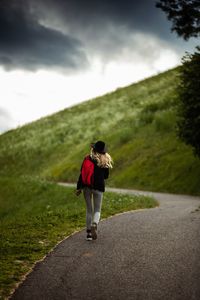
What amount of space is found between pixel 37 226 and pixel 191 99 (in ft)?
41.9

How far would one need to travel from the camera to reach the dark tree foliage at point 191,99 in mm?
24348

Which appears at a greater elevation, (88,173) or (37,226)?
(88,173)

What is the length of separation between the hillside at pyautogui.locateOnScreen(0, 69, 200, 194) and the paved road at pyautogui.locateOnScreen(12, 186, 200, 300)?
52.8 feet

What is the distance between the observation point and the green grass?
9211mm

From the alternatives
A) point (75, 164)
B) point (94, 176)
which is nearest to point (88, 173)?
point (94, 176)

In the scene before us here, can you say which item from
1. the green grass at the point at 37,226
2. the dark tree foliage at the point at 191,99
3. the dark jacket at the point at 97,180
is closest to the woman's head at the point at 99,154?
the dark jacket at the point at 97,180

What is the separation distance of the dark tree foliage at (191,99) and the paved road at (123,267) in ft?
39.1

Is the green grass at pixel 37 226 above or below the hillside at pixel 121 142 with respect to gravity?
below

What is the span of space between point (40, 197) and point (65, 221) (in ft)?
48.9

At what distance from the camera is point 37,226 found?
48.1ft

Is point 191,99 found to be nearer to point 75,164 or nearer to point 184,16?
point 184,16

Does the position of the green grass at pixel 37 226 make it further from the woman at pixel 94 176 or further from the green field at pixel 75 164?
the woman at pixel 94 176

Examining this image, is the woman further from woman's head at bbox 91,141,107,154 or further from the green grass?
the green grass

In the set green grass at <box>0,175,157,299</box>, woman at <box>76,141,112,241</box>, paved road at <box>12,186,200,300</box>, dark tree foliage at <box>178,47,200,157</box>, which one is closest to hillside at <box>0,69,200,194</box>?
dark tree foliage at <box>178,47,200,157</box>
